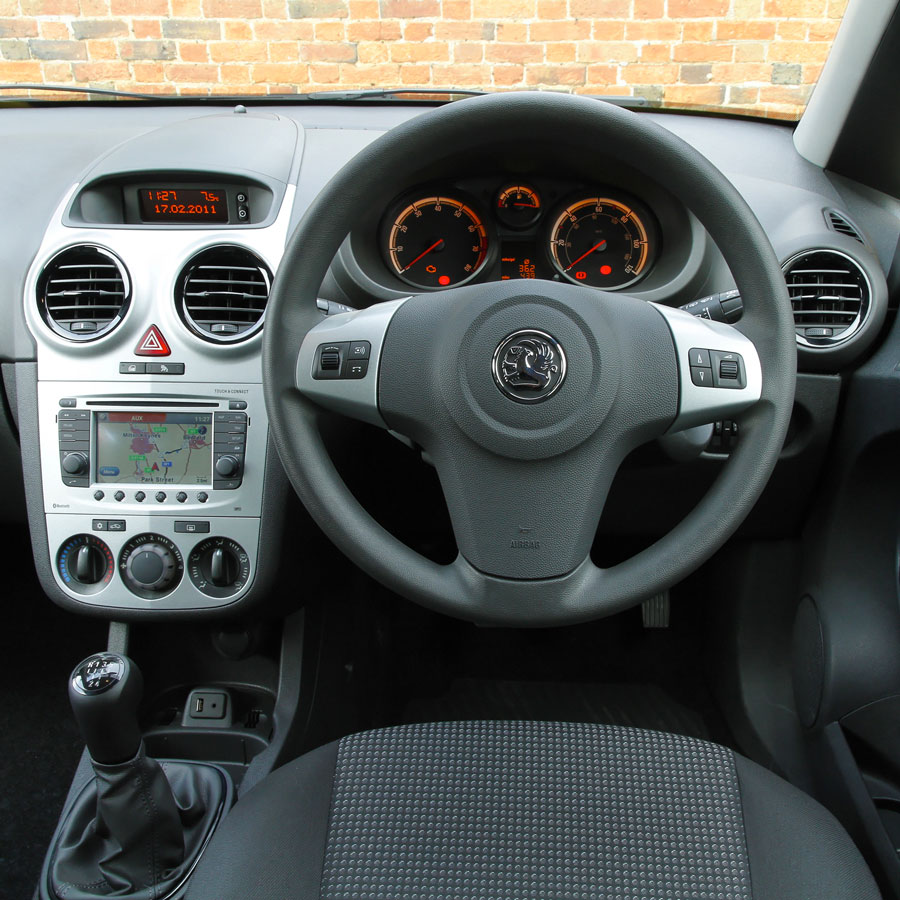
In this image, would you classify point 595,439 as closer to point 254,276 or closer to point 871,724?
point 254,276

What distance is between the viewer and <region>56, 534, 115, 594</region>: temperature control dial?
118cm

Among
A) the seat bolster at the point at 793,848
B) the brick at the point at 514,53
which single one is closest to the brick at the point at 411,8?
the brick at the point at 514,53

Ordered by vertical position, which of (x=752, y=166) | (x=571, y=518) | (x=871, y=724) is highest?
(x=752, y=166)

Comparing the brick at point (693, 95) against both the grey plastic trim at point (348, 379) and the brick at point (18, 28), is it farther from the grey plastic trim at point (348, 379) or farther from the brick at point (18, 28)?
the brick at point (18, 28)

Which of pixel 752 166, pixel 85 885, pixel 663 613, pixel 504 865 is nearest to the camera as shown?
pixel 504 865

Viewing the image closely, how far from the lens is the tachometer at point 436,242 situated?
1.24m

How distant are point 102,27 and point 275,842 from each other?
1.44 m

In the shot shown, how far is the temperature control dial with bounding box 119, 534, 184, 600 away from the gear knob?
183 millimetres

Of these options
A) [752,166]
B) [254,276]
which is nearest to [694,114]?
[752,166]

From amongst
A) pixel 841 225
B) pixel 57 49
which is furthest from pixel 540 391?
pixel 57 49

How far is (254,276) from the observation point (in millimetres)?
1196

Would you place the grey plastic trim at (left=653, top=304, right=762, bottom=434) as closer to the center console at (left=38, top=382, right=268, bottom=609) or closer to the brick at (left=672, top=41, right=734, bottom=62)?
the center console at (left=38, top=382, right=268, bottom=609)

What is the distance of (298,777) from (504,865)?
0.86ft

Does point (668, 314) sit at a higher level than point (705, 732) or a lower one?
higher
